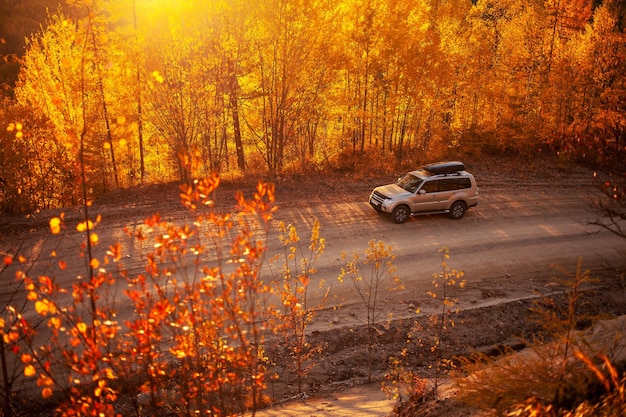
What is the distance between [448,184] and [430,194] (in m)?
0.94

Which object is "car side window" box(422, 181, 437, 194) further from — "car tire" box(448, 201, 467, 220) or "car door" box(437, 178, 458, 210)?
"car tire" box(448, 201, 467, 220)

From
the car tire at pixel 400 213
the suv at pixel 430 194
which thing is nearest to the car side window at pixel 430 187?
the suv at pixel 430 194

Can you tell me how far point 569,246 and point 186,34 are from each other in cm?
1830

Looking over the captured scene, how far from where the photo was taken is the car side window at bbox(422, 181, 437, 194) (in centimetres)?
1853

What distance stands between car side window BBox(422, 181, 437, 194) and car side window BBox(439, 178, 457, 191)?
27cm

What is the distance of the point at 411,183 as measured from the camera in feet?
62.0

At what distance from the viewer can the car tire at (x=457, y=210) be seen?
19.1 meters

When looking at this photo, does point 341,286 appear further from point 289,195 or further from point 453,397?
point 289,195

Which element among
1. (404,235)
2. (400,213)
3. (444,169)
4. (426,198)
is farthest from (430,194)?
(404,235)

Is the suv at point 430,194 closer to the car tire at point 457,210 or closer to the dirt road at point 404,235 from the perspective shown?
the car tire at point 457,210

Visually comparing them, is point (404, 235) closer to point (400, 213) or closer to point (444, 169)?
point (400, 213)

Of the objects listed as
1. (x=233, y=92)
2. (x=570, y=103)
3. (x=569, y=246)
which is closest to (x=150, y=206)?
(x=233, y=92)

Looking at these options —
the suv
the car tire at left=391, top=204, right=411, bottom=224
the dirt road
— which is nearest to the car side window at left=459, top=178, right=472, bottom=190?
the suv

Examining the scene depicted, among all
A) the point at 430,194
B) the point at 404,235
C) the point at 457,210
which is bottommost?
the point at 404,235
